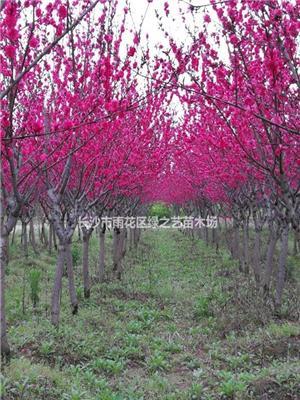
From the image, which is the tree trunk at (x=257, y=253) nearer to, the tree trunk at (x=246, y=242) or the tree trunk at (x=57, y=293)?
the tree trunk at (x=246, y=242)

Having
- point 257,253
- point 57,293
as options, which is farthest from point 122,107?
point 257,253

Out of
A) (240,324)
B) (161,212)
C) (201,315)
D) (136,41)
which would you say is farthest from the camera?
(161,212)

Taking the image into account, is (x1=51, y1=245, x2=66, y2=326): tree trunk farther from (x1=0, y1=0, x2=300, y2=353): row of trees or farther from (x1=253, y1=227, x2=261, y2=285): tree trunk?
(x1=253, y1=227, x2=261, y2=285): tree trunk

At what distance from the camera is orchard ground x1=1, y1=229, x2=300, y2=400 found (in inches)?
211

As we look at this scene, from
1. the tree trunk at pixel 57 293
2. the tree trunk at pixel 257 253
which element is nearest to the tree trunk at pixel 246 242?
the tree trunk at pixel 257 253

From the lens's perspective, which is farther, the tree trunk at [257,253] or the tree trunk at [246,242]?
the tree trunk at [246,242]

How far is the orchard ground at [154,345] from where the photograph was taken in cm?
537

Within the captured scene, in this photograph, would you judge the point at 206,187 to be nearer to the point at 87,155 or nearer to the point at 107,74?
the point at 87,155

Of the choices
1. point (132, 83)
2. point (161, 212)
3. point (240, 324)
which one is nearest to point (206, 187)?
point (240, 324)

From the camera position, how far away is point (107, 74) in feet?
17.4

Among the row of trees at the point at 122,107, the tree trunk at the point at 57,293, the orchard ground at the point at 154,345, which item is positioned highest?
the row of trees at the point at 122,107

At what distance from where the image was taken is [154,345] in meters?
7.43

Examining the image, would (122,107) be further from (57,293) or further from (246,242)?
(246,242)

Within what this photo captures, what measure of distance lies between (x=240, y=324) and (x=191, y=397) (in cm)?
336
